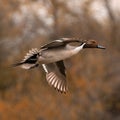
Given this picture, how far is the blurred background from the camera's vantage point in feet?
47.6

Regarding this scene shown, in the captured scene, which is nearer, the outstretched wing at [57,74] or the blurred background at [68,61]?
the outstretched wing at [57,74]

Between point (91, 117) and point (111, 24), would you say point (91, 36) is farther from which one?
point (91, 117)

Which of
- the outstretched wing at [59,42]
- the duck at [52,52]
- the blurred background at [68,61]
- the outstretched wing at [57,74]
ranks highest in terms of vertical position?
the outstretched wing at [59,42]

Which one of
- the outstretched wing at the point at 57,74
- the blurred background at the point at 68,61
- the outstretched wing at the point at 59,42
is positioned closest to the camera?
the outstretched wing at the point at 59,42

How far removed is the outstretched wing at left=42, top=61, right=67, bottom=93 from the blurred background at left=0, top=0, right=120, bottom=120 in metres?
7.43

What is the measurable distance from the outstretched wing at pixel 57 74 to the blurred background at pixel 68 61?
292 inches

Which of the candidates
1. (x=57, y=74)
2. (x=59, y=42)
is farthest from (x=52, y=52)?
(x=57, y=74)

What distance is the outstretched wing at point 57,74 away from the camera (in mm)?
6637

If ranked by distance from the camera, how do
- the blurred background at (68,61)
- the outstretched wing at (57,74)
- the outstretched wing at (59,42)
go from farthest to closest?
the blurred background at (68,61), the outstretched wing at (57,74), the outstretched wing at (59,42)

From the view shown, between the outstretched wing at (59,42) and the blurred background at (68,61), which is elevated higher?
the outstretched wing at (59,42)

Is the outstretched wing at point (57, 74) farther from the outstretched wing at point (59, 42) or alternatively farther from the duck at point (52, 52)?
the outstretched wing at point (59, 42)

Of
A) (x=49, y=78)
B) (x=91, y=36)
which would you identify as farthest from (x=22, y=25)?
(x=49, y=78)

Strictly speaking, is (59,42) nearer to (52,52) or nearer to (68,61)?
(52,52)

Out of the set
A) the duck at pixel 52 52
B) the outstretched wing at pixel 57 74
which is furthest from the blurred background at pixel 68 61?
the duck at pixel 52 52
